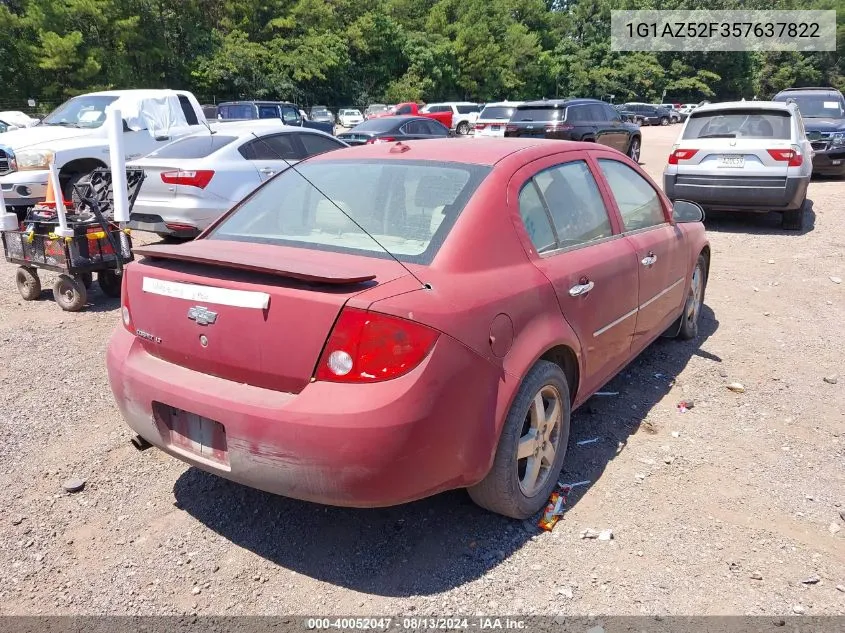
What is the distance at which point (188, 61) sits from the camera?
138ft

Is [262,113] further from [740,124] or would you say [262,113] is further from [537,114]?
[740,124]

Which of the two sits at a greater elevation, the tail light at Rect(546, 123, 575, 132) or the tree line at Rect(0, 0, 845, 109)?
the tree line at Rect(0, 0, 845, 109)

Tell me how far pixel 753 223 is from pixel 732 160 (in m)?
1.64

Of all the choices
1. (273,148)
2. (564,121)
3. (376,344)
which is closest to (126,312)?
(376,344)

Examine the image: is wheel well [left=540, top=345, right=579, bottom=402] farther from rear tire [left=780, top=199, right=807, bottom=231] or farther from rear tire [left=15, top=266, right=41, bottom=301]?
rear tire [left=780, top=199, right=807, bottom=231]

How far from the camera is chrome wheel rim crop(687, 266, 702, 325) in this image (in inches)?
208

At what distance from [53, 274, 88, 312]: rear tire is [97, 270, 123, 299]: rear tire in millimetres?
440

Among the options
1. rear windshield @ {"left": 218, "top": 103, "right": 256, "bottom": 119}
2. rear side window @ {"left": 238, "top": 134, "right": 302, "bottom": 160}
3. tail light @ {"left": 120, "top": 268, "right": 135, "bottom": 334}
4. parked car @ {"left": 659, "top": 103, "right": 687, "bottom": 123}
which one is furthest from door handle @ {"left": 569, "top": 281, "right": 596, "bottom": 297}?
parked car @ {"left": 659, "top": 103, "right": 687, "bottom": 123}

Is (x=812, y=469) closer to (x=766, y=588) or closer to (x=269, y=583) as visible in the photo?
(x=766, y=588)

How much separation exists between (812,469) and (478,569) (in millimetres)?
1994

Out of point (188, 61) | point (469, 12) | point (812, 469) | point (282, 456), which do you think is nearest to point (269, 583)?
point (282, 456)

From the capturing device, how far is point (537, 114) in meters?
15.7

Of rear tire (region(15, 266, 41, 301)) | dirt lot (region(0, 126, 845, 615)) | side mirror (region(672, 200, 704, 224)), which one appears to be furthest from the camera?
rear tire (region(15, 266, 41, 301))

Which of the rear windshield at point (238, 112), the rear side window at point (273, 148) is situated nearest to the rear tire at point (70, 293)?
the rear side window at point (273, 148)
